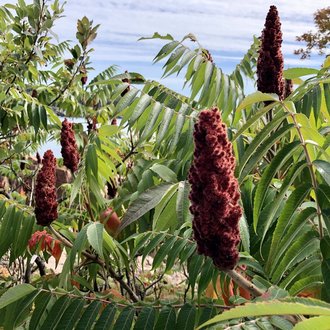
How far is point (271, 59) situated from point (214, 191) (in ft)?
4.98

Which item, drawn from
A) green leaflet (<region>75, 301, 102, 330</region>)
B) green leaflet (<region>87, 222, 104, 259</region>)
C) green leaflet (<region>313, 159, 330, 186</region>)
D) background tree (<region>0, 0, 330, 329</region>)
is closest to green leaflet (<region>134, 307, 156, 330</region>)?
background tree (<region>0, 0, 330, 329</region>)

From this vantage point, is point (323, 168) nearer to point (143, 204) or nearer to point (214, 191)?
point (214, 191)

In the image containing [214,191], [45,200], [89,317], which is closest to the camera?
[214,191]

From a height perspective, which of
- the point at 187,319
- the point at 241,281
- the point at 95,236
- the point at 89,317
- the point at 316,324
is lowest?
the point at 89,317

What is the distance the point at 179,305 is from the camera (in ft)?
6.54

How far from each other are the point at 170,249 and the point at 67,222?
72.3 inches

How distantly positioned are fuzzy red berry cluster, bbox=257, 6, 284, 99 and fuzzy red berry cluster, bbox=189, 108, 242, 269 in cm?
137

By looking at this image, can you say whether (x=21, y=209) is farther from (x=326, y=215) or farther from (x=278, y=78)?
(x=326, y=215)

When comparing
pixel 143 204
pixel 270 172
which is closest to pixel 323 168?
pixel 270 172

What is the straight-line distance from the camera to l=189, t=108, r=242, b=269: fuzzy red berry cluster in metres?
1.35

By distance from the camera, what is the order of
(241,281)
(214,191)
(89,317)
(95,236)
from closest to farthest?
1. (214,191)
2. (241,281)
3. (89,317)
4. (95,236)

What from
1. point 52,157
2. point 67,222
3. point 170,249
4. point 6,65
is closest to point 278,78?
point 170,249

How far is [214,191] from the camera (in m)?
1.35

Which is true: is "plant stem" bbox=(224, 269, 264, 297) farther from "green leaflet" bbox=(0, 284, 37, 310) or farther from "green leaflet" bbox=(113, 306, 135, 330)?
"green leaflet" bbox=(0, 284, 37, 310)
